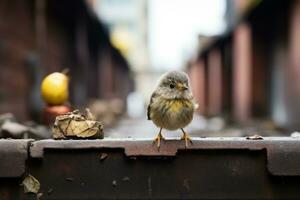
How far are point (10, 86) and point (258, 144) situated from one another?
5.31 meters

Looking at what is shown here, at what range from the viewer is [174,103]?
3240mm

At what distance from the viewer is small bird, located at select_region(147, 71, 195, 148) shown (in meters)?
3.22

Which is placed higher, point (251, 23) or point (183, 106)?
point (251, 23)

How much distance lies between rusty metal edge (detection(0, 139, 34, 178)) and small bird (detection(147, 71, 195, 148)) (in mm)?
926

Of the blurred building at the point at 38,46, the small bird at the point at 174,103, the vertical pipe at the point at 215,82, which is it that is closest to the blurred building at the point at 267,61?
the vertical pipe at the point at 215,82

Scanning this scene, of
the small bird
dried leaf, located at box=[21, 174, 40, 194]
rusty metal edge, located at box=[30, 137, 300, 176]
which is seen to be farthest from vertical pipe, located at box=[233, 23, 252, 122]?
dried leaf, located at box=[21, 174, 40, 194]

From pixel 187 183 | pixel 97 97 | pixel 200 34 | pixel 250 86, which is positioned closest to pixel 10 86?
pixel 187 183

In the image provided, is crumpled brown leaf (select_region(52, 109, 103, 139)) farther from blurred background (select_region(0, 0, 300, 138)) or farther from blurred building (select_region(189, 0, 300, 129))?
blurred building (select_region(189, 0, 300, 129))

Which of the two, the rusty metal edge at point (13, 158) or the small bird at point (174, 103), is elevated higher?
the small bird at point (174, 103)

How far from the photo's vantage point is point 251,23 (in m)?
13.6

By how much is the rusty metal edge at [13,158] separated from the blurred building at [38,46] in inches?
166

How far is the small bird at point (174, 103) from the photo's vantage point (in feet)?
10.6

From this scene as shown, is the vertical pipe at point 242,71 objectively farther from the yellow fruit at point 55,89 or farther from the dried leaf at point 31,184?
the dried leaf at point 31,184

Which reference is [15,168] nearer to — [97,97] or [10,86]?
[10,86]
